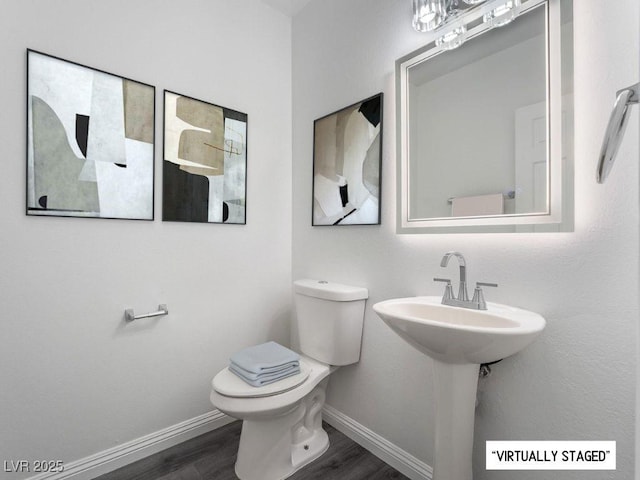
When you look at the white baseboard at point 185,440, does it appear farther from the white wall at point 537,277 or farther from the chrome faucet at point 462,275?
the chrome faucet at point 462,275

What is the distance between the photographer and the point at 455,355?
1.02 meters

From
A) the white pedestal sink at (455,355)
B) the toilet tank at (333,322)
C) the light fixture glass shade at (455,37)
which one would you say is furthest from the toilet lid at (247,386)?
the light fixture glass shade at (455,37)

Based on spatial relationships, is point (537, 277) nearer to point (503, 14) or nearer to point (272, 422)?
point (503, 14)

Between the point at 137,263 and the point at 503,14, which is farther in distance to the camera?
the point at 137,263

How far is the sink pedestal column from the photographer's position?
110cm

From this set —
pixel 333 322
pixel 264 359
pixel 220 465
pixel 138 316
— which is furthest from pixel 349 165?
pixel 220 465

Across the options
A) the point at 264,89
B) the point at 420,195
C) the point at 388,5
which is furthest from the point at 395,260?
the point at 264,89

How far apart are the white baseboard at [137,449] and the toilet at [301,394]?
38cm

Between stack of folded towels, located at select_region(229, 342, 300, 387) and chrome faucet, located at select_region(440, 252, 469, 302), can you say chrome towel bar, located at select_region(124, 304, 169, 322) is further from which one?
chrome faucet, located at select_region(440, 252, 469, 302)

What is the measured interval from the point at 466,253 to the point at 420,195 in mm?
328

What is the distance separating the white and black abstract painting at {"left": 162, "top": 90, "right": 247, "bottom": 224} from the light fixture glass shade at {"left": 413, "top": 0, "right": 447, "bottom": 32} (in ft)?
3.46

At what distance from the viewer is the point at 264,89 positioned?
2.03 metres

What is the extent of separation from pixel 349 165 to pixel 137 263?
1179 millimetres

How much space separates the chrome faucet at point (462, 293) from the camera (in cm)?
116
